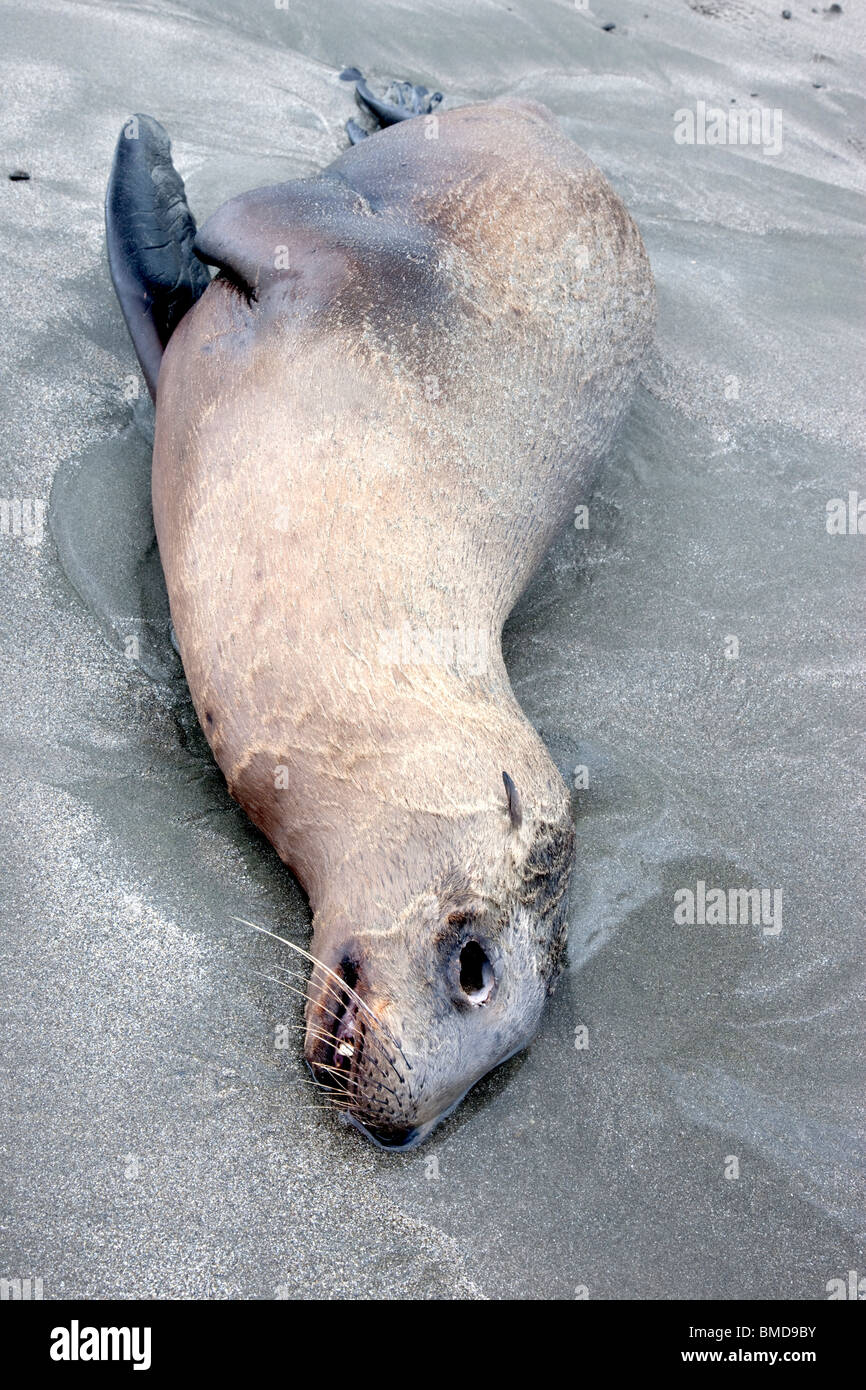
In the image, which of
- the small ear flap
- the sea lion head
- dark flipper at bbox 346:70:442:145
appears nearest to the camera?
the sea lion head

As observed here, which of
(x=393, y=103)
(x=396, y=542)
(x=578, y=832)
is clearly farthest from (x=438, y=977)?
(x=393, y=103)

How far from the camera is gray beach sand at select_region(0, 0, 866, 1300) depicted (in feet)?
8.76

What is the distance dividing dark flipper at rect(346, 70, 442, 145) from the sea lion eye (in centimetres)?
414

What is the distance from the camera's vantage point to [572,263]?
4086 mm

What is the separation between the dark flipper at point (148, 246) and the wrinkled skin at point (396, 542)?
0.22 meters

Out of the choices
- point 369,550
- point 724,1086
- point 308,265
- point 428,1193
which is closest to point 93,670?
point 369,550

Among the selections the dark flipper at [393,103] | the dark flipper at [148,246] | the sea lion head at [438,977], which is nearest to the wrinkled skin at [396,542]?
the sea lion head at [438,977]

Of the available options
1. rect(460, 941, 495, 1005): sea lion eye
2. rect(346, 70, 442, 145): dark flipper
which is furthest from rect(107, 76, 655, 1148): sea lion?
rect(346, 70, 442, 145): dark flipper

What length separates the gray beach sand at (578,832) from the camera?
267 centimetres

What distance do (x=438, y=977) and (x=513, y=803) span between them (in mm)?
414

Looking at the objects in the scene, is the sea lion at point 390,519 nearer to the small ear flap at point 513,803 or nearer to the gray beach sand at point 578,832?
the small ear flap at point 513,803

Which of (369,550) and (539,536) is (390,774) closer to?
(369,550)

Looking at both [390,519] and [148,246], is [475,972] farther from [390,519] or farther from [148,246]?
[148,246]

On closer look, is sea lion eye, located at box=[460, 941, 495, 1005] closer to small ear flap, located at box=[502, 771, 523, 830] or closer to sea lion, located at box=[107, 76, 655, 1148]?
sea lion, located at box=[107, 76, 655, 1148]
